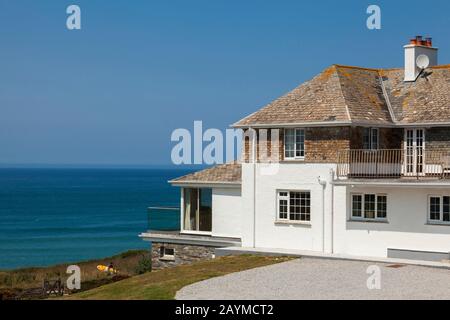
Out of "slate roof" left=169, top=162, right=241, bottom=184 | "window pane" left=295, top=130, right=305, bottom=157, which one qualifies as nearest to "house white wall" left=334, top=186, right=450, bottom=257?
"window pane" left=295, top=130, right=305, bottom=157

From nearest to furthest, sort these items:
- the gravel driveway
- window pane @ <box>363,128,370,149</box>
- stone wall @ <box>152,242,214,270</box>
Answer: the gravel driveway → window pane @ <box>363,128,370,149</box> → stone wall @ <box>152,242,214,270</box>

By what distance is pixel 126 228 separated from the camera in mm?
122812

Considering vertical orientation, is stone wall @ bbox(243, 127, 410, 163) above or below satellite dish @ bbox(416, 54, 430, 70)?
below

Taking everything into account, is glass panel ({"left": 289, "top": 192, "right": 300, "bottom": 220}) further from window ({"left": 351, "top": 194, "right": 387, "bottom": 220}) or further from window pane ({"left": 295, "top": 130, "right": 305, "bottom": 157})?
window ({"left": 351, "top": 194, "right": 387, "bottom": 220})

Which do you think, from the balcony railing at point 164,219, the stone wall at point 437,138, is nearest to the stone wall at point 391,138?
the stone wall at point 437,138

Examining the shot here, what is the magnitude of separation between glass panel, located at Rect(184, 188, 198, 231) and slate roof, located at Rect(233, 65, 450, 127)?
17.7 feet

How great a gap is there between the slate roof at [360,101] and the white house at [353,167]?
56 millimetres

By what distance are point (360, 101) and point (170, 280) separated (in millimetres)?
11972

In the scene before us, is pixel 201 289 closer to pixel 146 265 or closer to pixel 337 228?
pixel 337 228

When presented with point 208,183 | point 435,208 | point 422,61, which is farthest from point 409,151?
point 208,183

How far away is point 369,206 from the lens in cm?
3784

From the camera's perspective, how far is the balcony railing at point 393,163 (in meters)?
37.7

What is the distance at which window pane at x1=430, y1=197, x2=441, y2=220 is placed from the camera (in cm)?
3616
